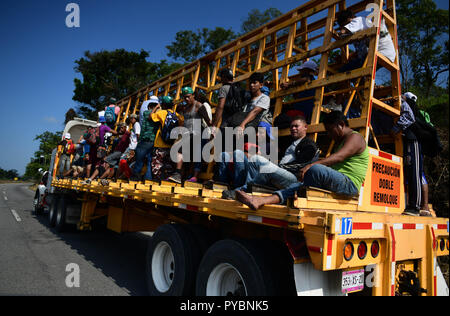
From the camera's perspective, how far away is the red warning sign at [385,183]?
319cm

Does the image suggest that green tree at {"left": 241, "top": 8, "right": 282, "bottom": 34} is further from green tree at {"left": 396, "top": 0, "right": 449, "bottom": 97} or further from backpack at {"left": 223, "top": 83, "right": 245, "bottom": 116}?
backpack at {"left": 223, "top": 83, "right": 245, "bottom": 116}

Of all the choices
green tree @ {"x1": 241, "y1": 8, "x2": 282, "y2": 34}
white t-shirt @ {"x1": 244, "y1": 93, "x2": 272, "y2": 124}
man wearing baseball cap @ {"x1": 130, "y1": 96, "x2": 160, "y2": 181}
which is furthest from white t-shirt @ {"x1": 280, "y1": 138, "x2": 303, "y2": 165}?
green tree @ {"x1": 241, "y1": 8, "x2": 282, "y2": 34}

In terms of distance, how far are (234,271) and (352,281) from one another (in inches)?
39.1

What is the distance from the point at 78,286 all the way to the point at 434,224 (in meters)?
4.47

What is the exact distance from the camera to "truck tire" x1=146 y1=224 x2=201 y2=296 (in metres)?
3.33

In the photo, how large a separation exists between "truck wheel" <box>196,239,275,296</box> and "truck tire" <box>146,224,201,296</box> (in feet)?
0.83

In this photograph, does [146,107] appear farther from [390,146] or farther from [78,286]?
[390,146]

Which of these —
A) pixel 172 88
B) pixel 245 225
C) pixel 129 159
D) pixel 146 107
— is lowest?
pixel 245 225

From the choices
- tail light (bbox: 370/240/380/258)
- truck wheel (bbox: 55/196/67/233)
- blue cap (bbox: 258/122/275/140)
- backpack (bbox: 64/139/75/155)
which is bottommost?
truck wheel (bbox: 55/196/67/233)

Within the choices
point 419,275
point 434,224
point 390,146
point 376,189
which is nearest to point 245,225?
point 376,189

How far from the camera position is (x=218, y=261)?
2.90 metres

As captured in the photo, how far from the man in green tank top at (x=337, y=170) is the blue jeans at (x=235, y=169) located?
766mm

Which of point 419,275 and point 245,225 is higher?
point 245,225

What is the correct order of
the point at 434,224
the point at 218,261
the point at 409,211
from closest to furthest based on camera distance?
1. the point at 218,261
2. the point at 434,224
3. the point at 409,211
